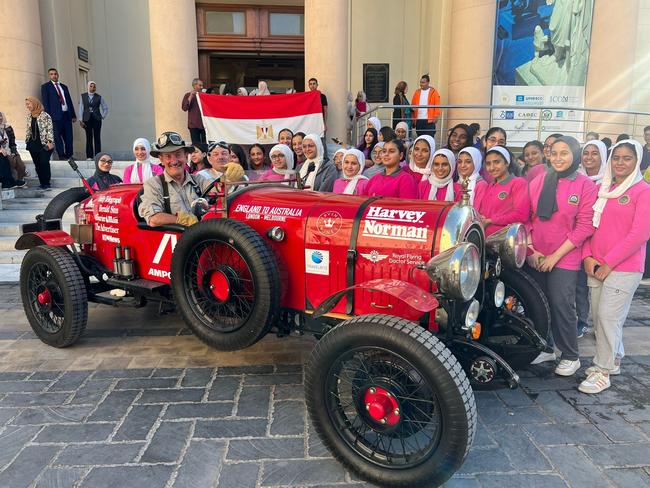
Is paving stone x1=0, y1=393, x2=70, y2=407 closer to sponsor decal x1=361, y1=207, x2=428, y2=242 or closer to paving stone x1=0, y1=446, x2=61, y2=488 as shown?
paving stone x1=0, y1=446, x2=61, y2=488

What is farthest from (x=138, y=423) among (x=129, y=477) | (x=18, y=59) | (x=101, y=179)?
(x=18, y=59)

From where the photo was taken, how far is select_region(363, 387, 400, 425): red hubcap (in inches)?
101

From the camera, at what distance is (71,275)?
4258mm

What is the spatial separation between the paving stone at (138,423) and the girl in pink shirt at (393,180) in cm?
274

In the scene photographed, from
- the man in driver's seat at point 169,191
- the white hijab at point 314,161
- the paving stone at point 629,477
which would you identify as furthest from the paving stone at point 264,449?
the white hijab at point 314,161

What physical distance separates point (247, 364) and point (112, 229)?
1.86 m

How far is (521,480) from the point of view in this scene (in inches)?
104

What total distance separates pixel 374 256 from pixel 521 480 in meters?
1.52

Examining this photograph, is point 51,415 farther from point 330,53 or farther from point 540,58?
point 540,58

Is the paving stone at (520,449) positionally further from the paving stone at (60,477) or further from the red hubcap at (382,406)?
the paving stone at (60,477)

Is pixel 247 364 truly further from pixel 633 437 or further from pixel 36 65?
pixel 36 65

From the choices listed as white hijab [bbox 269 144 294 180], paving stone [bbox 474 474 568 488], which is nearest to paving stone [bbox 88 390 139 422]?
paving stone [bbox 474 474 568 488]

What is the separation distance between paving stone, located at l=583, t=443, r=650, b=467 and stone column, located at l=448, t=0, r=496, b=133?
958cm

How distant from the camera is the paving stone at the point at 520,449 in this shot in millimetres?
2770
